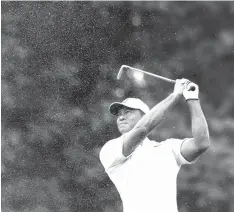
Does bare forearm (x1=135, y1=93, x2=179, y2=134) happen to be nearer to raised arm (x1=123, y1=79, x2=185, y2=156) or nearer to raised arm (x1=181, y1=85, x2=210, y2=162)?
raised arm (x1=123, y1=79, x2=185, y2=156)

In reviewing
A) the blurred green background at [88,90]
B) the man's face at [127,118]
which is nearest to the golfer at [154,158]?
the man's face at [127,118]

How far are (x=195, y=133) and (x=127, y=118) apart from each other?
0.70m

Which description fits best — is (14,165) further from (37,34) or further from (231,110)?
(231,110)

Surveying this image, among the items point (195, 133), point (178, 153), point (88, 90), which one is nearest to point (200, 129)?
point (195, 133)

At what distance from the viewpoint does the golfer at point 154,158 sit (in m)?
3.34

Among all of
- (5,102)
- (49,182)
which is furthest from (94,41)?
(49,182)

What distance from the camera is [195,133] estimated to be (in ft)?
11.1

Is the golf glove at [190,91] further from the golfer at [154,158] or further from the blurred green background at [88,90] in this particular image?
the blurred green background at [88,90]

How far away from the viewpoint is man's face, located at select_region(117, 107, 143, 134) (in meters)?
3.88

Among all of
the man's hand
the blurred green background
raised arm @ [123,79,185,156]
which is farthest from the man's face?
the blurred green background

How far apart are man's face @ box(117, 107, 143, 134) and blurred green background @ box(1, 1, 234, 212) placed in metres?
3.83

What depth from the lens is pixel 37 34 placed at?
8.29 meters

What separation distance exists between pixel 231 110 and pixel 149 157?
466 cm

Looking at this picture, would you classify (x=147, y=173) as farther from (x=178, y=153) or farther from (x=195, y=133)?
(x=195, y=133)
